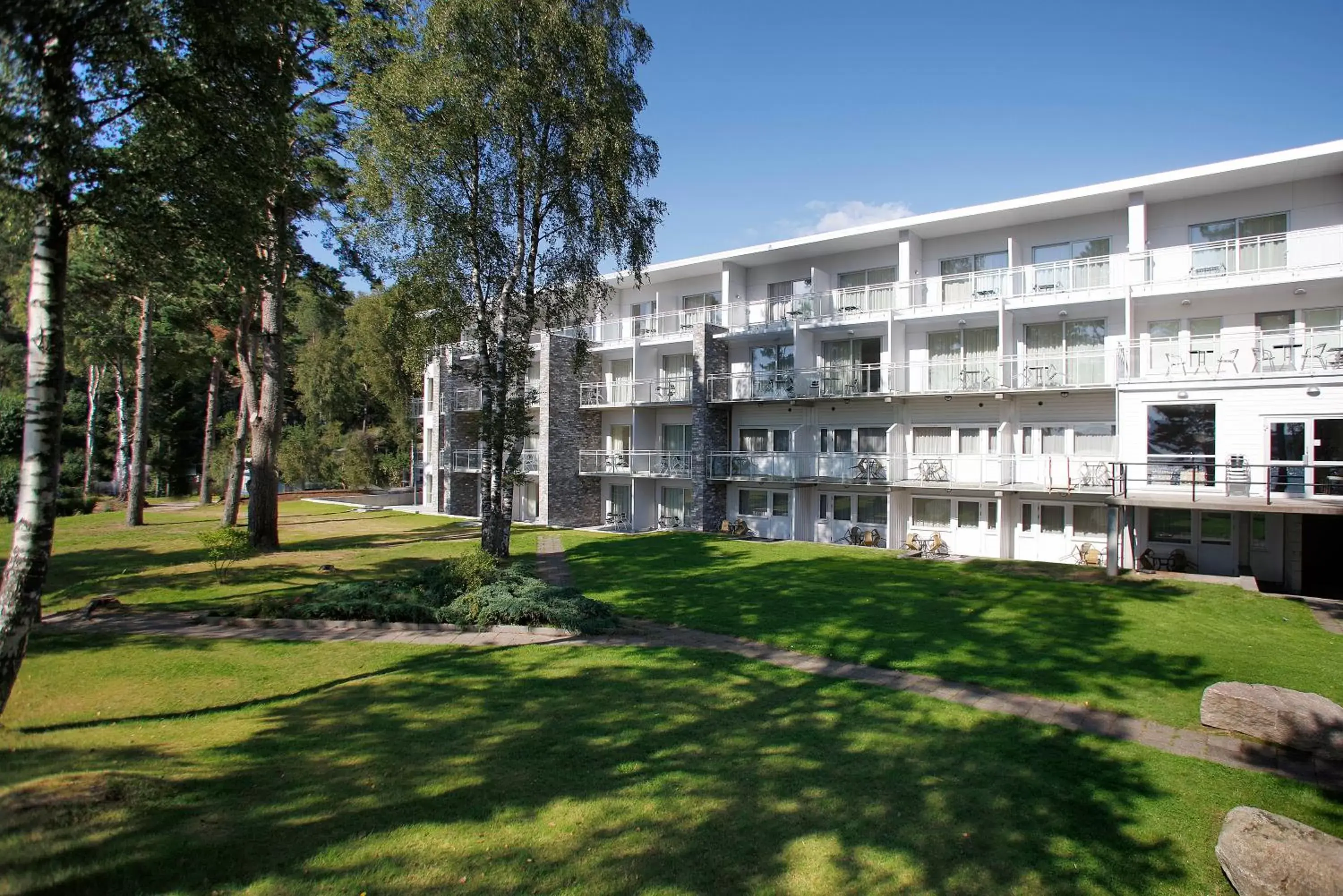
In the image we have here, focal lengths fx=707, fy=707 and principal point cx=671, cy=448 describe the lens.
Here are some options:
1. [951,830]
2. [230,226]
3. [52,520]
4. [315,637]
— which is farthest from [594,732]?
[230,226]

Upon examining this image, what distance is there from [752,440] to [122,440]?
36026 mm

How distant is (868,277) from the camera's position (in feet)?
81.0

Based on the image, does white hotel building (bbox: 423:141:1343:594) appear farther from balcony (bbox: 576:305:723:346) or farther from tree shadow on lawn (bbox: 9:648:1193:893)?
tree shadow on lawn (bbox: 9:648:1193:893)

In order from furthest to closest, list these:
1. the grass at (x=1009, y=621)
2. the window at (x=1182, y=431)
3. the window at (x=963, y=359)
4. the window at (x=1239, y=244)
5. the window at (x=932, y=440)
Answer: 1. the window at (x=932, y=440)
2. the window at (x=963, y=359)
3. the window at (x=1239, y=244)
4. the window at (x=1182, y=431)
5. the grass at (x=1009, y=621)

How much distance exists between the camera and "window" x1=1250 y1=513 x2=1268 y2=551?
1739 cm

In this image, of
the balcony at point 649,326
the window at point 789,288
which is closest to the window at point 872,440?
the window at point 789,288

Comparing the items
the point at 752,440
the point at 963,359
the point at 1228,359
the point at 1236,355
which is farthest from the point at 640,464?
the point at 1236,355

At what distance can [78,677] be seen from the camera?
340 inches

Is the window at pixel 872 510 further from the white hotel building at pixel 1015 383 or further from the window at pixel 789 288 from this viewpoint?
the window at pixel 789 288

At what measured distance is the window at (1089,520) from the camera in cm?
1991

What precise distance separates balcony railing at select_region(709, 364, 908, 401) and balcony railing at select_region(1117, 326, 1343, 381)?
6.26m

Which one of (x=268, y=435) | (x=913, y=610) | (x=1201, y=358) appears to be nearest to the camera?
(x=913, y=610)

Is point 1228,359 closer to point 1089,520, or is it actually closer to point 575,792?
point 1089,520

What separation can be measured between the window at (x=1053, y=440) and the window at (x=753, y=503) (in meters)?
9.40
